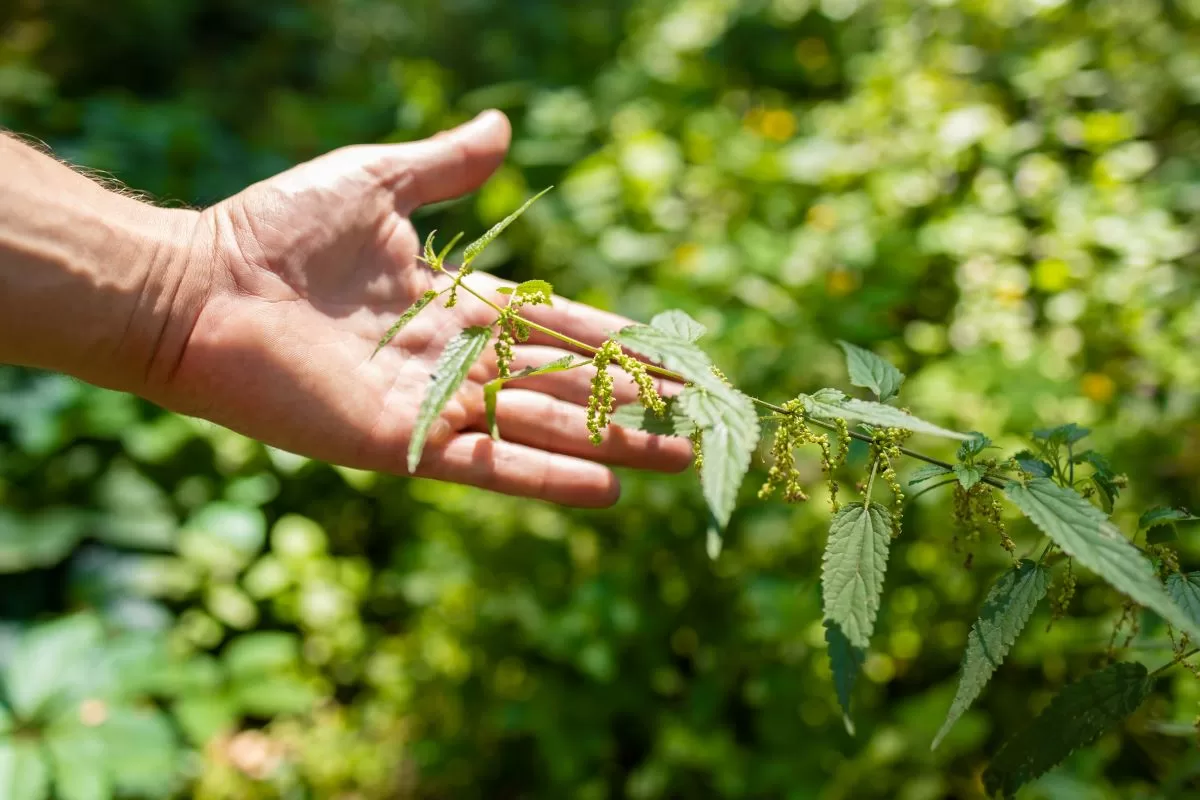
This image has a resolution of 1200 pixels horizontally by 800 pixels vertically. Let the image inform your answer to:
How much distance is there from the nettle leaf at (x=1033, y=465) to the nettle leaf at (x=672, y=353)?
0.43 m

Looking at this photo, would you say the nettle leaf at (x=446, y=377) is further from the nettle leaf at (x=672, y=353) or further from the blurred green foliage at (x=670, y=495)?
the blurred green foliage at (x=670, y=495)

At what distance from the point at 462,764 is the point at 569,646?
0.51 m

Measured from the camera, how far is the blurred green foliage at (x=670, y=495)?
2027 mm

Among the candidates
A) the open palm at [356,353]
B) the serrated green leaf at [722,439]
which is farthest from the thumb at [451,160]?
the serrated green leaf at [722,439]

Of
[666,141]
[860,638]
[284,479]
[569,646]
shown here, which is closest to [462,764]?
[569,646]

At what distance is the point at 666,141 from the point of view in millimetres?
3227

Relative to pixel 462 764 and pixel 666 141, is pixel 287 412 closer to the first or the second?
pixel 462 764

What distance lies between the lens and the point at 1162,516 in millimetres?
1011

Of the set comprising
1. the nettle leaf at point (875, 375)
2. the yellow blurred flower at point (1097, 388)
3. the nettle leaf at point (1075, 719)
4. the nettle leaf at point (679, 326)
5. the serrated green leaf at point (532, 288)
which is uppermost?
the serrated green leaf at point (532, 288)

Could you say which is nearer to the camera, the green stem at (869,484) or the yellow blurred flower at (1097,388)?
the green stem at (869,484)

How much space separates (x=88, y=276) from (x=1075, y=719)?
1738mm

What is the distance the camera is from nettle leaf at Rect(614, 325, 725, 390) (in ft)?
3.19

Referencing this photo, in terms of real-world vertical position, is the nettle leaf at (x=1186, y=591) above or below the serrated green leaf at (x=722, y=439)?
below

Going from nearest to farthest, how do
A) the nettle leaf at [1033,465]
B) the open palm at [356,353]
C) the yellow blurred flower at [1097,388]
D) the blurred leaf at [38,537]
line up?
the nettle leaf at [1033,465] < the open palm at [356,353] < the blurred leaf at [38,537] < the yellow blurred flower at [1097,388]
